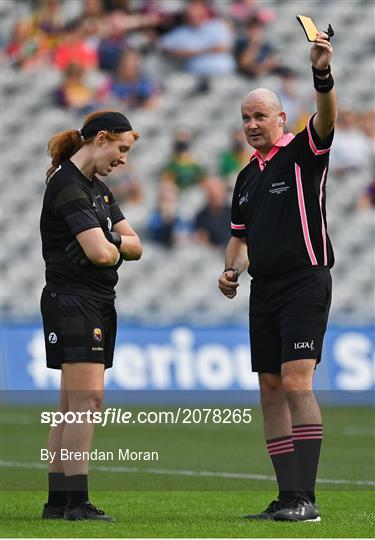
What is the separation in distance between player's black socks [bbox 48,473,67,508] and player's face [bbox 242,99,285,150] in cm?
197

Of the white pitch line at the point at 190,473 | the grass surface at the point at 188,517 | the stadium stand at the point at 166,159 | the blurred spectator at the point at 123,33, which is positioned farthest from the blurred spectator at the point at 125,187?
the grass surface at the point at 188,517

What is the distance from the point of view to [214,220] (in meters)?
17.7

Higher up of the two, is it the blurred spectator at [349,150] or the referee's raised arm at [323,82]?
the blurred spectator at [349,150]

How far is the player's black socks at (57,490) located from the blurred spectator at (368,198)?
12.9 m

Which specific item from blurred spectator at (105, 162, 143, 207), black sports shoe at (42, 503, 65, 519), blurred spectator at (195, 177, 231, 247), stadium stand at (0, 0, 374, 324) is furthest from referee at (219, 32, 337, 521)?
blurred spectator at (105, 162, 143, 207)

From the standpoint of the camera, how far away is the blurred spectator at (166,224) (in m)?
17.8

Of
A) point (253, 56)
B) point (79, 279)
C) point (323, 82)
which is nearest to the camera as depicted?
point (323, 82)

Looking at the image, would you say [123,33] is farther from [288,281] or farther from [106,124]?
[288,281]

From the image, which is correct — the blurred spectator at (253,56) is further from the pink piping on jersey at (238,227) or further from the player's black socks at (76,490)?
the player's black socks at (76,490)

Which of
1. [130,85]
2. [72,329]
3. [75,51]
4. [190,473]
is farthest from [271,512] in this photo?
[75,51]

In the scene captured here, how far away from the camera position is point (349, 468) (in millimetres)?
9258

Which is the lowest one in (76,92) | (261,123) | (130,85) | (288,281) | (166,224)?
(288,281)

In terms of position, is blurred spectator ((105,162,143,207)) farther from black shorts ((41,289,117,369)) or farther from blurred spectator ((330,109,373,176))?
black shorts ((41,289,117,369))

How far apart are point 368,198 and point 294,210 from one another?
12.6 metres
